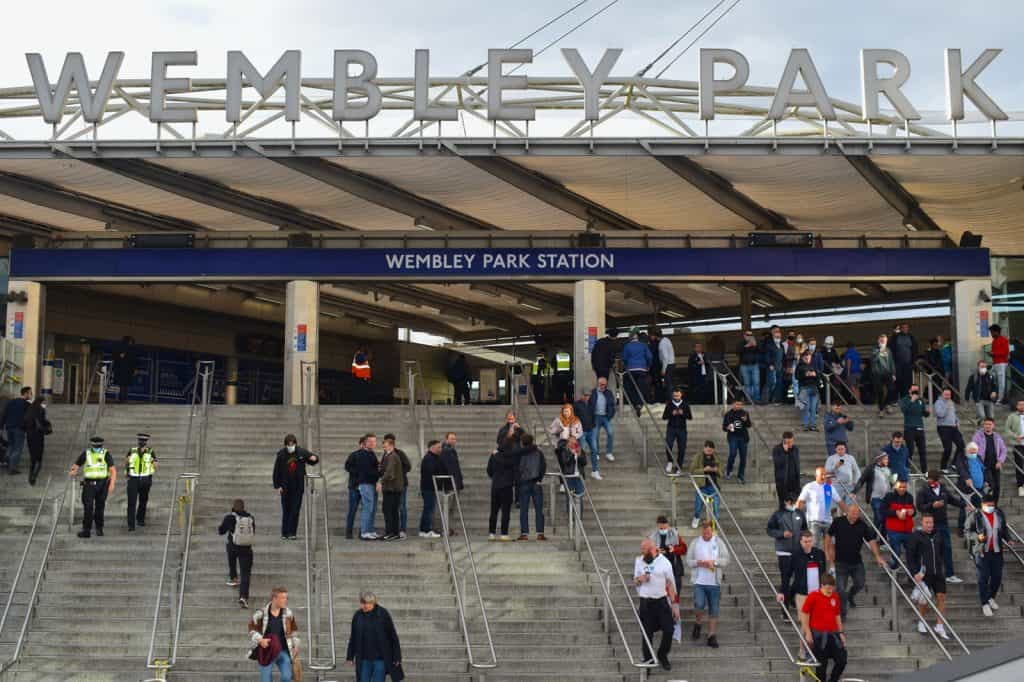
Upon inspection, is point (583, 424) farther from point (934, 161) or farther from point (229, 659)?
point (934, 161)

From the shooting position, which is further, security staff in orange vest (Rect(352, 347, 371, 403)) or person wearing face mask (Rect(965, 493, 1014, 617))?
security staff in orange vest (Rect(352, 347, 371, 403))

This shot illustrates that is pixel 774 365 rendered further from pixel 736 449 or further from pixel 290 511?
pixel 290 511

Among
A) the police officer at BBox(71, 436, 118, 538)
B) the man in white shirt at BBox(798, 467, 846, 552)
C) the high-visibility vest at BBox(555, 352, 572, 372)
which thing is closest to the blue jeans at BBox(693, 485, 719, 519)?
the man in white shirt at BBox(798, 467, 846, 552)

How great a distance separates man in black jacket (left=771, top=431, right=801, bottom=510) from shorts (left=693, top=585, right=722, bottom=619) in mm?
2929

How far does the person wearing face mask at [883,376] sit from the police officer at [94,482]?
40.5ft

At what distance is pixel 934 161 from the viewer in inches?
892

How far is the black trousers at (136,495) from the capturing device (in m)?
→ 16.4

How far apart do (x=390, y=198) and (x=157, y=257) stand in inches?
197

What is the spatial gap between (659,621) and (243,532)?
15.2 ft

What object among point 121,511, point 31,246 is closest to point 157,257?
point 31,246

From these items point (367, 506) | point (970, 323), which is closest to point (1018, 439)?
point (970, 323)

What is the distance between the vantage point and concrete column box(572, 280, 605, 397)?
83.7ft

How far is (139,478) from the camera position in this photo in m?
16.5

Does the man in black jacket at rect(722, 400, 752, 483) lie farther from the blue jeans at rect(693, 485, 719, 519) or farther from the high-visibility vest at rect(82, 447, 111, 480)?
the high-visibility vest at rect(82, 447, 111, 480)
